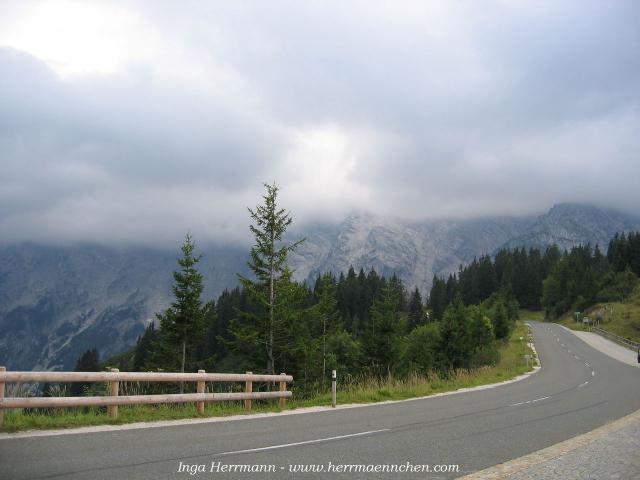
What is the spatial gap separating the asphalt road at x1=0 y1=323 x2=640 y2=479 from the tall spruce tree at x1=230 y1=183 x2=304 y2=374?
12.1 metres

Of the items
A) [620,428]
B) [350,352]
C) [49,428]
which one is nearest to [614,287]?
[350,352]

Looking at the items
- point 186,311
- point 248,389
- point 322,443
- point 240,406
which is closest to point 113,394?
point 248,389

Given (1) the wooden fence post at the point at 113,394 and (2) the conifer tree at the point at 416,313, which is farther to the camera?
(2) the conifer tree at the point at 416,313

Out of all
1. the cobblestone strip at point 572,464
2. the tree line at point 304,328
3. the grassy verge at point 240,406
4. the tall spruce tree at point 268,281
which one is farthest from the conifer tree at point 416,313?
the cobblestone strip at point 572,464

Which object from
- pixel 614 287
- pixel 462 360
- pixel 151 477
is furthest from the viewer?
pixel 614 287

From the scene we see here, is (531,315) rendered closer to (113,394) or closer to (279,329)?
(279,329)

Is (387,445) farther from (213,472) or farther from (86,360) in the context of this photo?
(86,360)

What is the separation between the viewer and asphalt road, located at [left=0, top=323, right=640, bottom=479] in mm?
7031

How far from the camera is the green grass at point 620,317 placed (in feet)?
268

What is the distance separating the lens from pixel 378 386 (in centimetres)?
2098

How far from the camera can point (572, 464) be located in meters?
7.89

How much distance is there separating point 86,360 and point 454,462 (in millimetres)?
131956

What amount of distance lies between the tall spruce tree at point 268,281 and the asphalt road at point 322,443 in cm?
1212

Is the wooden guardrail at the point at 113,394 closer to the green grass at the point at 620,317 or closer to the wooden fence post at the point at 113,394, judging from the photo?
the wooden fence post at the point at 113,394
